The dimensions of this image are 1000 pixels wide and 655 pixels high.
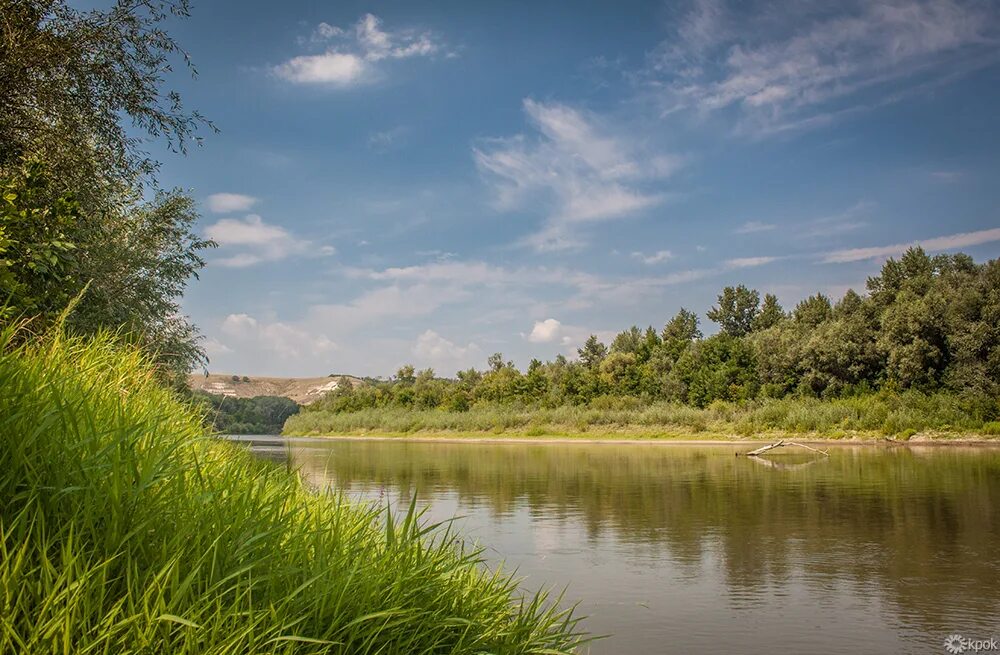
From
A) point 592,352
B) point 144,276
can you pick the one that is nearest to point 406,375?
point 592,352

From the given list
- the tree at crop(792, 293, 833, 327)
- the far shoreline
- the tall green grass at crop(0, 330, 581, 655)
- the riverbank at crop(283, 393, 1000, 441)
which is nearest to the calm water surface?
the tall green grass at crop(0, 330, 581, 655)

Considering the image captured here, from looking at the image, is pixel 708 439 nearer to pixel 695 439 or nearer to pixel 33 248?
pixel 695 439

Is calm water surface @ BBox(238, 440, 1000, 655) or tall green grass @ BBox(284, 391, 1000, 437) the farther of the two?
tall green grass @ BBox(284, 391, 1000, 437)

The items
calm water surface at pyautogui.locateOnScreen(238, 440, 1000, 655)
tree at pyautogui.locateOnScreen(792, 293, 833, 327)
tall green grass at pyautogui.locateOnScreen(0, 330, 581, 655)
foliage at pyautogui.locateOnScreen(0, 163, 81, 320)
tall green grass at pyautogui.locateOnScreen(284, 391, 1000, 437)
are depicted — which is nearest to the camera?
tall green grass at pyautogui.locateOnScreen(0, 330, 581, 655)

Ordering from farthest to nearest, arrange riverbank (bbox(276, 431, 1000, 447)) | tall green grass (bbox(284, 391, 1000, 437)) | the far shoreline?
1. tall green grass (bbox(284, 391, 1000, 437))
2. riverbank (bbox(276, 431, 1000, 447))
3. the far shoreline

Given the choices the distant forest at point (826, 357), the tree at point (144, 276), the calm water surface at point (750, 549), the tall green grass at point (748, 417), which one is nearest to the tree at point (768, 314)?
the distant forest at point (826, 357)

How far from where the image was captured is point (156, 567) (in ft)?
13.3

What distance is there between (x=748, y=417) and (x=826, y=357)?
9058 millimetres

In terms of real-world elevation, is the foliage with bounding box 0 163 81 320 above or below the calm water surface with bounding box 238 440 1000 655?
above

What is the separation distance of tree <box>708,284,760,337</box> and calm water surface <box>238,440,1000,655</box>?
259 ft

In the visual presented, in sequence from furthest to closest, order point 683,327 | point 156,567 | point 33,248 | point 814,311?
point 683,327, point 814,311, point 33,248, point 156,567

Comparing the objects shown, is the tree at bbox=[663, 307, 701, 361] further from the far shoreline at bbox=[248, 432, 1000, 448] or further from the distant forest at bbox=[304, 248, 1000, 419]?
the far shoreline at bbox=[248, 432, 1000, 448]

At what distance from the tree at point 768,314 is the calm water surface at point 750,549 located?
7020 centimetres

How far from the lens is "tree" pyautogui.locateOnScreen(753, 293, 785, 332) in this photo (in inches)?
4018
